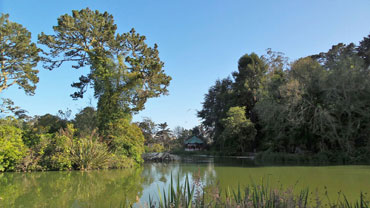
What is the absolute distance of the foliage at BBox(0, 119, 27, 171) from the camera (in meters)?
11.2

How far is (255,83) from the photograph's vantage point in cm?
3134

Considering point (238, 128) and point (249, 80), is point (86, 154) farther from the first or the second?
point (249, 80)

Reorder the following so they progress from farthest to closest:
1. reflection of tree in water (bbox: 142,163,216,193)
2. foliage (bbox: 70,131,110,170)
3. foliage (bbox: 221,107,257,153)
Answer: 1. foliage (bbox: 221,107,257,153)
2. foliage (bbox: 70,131,110,170)
3. reflection of tree in water (bbox: 142,163,216,193)

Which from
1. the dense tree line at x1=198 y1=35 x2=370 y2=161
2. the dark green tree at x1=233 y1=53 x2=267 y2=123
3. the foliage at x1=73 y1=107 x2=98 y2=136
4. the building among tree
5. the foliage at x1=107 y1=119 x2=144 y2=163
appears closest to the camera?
the foliage at x1=107 y1=119 x2=144 y2=163

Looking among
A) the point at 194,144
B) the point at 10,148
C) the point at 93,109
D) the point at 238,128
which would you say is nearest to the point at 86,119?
the point at 93,109

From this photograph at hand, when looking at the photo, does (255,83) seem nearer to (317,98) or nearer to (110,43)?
(317,98)

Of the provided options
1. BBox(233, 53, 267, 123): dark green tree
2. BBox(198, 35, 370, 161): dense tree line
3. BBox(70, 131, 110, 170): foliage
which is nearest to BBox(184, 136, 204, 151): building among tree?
BBox(233, 53, 267, 123): dark green tree

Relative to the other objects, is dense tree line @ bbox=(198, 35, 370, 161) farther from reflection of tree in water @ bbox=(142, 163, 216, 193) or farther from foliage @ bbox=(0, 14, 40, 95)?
foliage @ bbox=(0, 14, 40, 95)

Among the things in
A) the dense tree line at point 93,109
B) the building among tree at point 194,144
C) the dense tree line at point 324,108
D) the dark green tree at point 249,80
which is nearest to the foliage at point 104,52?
the dense tree line at point 93,109

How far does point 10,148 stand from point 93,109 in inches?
263

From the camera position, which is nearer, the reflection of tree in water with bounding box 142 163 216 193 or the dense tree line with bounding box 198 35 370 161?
the reflection of tree in water with bounding box 142 163 216 193

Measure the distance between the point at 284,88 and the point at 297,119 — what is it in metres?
2.23

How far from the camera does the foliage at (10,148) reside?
11.2m

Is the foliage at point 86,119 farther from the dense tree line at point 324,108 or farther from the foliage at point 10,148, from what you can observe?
the dense tree line at point 324,108
